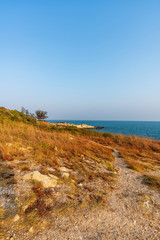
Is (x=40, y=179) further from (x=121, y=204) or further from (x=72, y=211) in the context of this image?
(x=121, y=204)

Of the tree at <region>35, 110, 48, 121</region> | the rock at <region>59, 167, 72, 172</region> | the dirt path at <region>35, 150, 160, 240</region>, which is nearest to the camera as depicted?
the dirt path at <region>35, 150, 160, 240</region>

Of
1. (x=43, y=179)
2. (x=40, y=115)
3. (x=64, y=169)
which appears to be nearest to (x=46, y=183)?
(x=43, y=179)

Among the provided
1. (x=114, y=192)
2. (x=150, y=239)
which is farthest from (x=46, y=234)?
(x=114, y=192)

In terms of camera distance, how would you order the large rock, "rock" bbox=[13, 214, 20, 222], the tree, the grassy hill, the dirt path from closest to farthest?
the dirt path, "rock" bbox=[13, 214, 20, 222], the grassy hill, the large rock, the tree

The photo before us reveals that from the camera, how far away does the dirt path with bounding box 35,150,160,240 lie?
8.61ft

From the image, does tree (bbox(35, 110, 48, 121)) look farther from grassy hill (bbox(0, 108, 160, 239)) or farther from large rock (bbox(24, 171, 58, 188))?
large rock (bbox(24, 171, 58, 188))

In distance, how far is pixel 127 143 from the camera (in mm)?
15000

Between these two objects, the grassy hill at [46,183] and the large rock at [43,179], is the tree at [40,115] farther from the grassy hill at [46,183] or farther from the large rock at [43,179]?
the large rock at [43,179]

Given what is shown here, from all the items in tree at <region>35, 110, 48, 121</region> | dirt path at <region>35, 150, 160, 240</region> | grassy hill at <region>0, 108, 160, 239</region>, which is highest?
tree at <region>35, 110, 48, 121</region>

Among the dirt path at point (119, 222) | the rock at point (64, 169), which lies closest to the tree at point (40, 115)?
the rock at point (64, 169)

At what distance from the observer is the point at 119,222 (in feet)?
10.00

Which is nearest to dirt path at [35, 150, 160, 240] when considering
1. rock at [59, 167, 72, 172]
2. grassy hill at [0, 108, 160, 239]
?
grassy hill at [0, 108, 160, 239]

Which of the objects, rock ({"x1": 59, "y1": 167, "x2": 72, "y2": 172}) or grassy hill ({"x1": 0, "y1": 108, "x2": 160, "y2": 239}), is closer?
grassy hill ({"x1": 0, "y1": 108, "x2": 160, "y2": 239})

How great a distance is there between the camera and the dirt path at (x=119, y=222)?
2.62 metres
